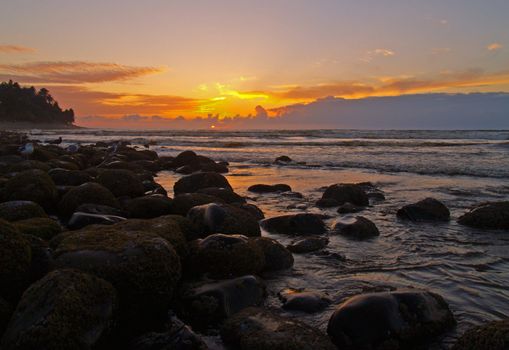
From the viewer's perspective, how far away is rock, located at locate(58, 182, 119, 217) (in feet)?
25.5

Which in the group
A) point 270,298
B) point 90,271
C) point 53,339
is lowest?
point 270,298

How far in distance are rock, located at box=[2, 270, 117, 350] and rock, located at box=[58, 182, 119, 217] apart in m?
4.50

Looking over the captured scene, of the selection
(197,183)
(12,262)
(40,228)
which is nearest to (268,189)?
(197,183)

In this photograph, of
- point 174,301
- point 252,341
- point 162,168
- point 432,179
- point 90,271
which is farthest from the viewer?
point 162,168

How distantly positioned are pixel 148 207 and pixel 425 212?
543 cm

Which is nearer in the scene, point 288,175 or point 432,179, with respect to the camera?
point 432,179

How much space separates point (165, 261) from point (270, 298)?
134 cm

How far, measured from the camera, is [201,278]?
4.86 meters

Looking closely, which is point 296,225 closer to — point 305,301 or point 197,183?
point 305,301

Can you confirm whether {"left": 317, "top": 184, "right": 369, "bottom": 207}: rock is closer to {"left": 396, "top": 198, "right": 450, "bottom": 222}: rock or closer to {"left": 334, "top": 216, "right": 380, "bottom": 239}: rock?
{"left": 396, "top": 198, "right": 450, "bottom": 222}: rock

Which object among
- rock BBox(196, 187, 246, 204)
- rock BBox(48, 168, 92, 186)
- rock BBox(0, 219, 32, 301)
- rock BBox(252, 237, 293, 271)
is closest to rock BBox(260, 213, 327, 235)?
rock BBox(252, 237, 293, 271)

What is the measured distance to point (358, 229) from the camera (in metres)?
7.16

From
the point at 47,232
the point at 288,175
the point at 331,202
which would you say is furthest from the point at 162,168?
the point at 47,232

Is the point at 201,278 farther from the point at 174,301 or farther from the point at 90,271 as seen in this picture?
the point at 90,271
